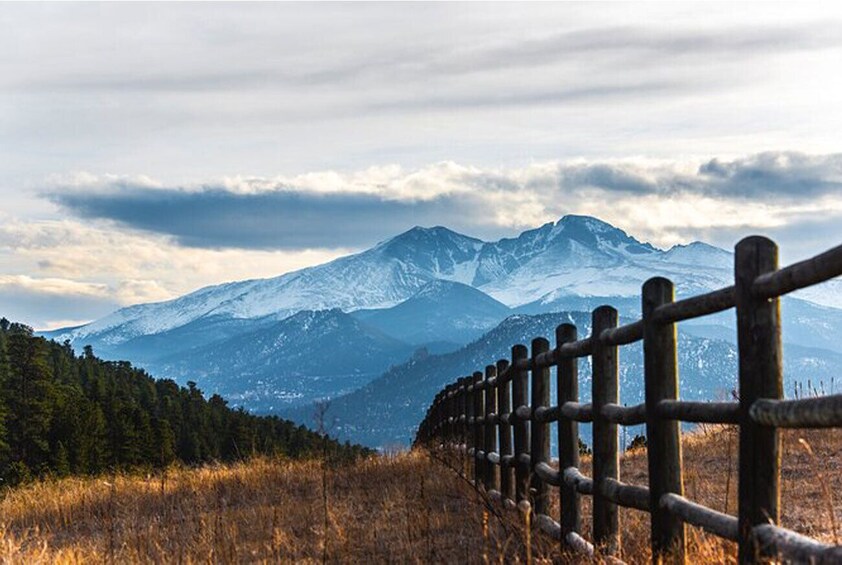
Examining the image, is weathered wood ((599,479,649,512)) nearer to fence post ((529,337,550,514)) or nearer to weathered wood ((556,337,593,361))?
weathered wood ((556,337,593,361))

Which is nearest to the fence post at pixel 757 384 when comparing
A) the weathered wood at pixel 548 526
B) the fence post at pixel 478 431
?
the weathered wood at pixel 548 526

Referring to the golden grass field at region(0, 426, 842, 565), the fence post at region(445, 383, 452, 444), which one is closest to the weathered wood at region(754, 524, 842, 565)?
the golden grass field at region(0, 426, 842, 565)

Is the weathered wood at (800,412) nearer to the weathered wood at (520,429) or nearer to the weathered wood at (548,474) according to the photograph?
the weathered wood at (548,474)

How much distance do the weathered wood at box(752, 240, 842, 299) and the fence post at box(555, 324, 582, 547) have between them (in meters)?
3.85

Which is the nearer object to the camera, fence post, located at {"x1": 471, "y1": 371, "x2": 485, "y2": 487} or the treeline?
fence post, located at {"x1": 471, "y1": 371, "x2": 485, "y2": 487}

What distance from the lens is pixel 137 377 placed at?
138 metres

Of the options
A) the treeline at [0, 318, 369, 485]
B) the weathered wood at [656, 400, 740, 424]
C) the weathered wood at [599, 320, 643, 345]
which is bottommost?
the treeline at [0, 318, 369, 485]

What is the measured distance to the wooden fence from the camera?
210 inches

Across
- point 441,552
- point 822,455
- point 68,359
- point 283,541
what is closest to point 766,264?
point 441,552

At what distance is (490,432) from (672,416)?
811cm

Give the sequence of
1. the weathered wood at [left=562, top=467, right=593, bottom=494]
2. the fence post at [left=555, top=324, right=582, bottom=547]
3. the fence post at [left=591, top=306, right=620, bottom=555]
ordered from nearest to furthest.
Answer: the fence post at [left=591, top=306, right=620, bottom=555]
the weathered wood at [left=562, top=467, right=593, bottom=494]
the fence post at [left=555, top=324, right=582, bottom=547]

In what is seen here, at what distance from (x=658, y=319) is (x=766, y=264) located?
1.46 metres

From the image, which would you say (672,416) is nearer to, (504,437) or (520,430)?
(520,430)

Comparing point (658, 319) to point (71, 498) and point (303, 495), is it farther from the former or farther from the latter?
point (71, 498)
